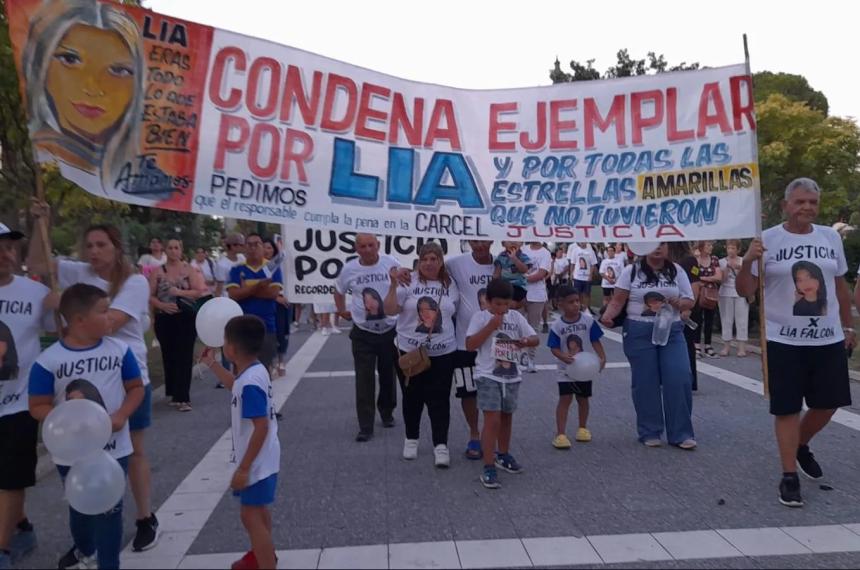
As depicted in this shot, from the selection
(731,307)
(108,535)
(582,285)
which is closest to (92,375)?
(108,535)

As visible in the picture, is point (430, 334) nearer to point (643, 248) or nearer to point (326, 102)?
point (643, 248)

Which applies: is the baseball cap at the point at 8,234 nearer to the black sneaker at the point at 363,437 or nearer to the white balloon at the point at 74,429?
the white balloon at the point at 74,429

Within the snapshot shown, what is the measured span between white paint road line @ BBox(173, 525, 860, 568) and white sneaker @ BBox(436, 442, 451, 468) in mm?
1459

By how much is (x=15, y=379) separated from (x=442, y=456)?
300cm

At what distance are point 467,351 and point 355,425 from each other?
1.84m

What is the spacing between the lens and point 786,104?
40.1m

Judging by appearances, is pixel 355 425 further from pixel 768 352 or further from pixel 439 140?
pixel 768 352

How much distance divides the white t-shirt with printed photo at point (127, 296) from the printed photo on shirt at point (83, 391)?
1.70 ft

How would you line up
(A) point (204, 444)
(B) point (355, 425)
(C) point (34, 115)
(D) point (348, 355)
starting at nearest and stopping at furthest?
(C) point (34, 115), (A) point (204, 444), (B) point (355, 425), (D) point (348, 355)

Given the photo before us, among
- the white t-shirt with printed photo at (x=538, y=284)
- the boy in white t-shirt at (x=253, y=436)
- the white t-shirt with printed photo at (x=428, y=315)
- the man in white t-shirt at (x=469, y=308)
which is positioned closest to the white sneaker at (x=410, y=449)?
the man in white t-shirt at (x=469, y=308)

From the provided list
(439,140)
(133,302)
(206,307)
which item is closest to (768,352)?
(439,140)

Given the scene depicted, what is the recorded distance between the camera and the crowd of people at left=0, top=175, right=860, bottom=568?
3.59 meters

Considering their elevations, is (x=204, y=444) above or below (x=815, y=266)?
below

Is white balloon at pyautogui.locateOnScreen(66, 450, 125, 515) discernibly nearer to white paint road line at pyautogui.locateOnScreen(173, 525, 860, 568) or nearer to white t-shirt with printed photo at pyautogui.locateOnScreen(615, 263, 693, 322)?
white paint road line at pyautogui.locateOnScreen(173, 525, 860, 568)
